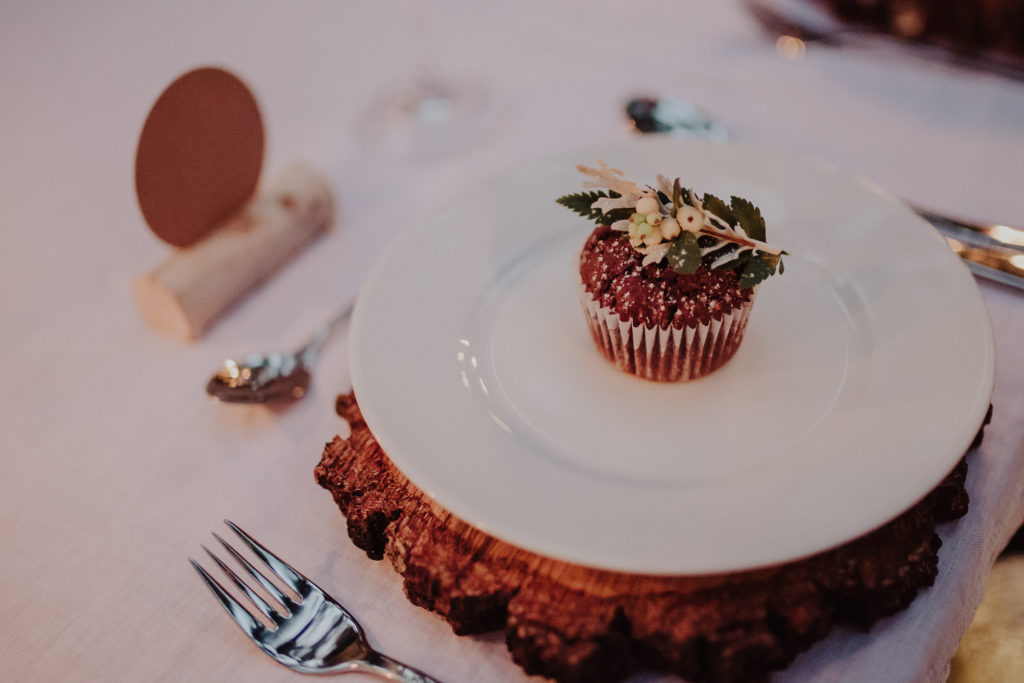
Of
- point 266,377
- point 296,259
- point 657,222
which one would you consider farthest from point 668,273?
point 296,259

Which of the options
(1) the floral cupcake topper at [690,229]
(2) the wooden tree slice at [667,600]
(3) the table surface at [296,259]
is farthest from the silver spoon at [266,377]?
(1) the floral cupcake topper at [690,229]

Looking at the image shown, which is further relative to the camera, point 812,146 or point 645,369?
point 812,146

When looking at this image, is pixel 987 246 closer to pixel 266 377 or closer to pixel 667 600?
pixel 667 600

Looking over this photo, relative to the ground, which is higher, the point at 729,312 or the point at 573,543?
the point at 729,312

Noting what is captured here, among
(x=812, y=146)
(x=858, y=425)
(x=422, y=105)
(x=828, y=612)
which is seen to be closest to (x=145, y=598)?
(x=828, y=612)

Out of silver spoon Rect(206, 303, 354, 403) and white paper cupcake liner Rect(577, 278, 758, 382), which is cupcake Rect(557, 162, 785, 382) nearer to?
white paper cupcake liner Rect(577, 278, 758, 382)

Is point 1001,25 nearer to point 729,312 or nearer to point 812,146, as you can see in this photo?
point 812,146
